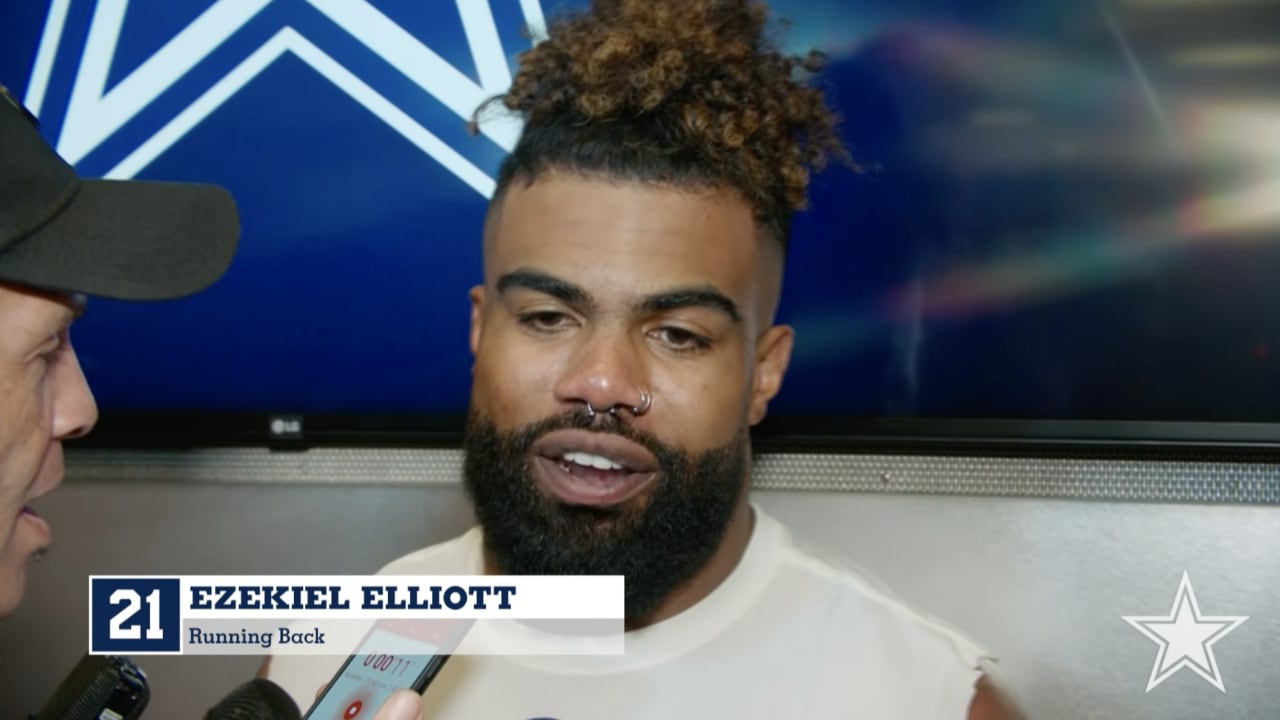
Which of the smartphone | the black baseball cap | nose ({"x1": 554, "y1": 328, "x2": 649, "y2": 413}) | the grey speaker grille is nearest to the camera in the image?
the black baseball cap

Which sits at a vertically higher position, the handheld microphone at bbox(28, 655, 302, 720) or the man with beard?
the man with beard

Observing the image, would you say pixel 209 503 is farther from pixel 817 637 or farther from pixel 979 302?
pixel 979 302

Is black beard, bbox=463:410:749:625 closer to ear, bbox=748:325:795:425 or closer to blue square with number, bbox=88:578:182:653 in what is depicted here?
ear, bbox=748:325:795:425

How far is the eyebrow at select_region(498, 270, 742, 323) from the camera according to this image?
3.69ft

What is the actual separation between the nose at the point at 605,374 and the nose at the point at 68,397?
0.41m

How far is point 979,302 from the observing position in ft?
4.15

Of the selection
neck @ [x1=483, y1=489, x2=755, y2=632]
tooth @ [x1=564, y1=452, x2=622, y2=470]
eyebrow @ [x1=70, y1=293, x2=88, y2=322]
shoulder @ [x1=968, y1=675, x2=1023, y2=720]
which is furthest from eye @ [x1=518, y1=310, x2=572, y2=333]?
shoulder @ [x1=968, y1=675, x2=1023, y2=720]

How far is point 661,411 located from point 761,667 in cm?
26

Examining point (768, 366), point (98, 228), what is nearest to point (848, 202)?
point (768, 366)

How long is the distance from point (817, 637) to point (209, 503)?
2.70 feet

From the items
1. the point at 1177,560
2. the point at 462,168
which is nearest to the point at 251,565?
the point at 462,168

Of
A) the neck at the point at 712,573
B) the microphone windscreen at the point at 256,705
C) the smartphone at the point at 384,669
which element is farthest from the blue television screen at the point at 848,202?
the microphone windscreen at the point at 256,705

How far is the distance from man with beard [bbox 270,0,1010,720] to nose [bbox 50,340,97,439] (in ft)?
1.20

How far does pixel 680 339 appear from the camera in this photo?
3.77 feet
